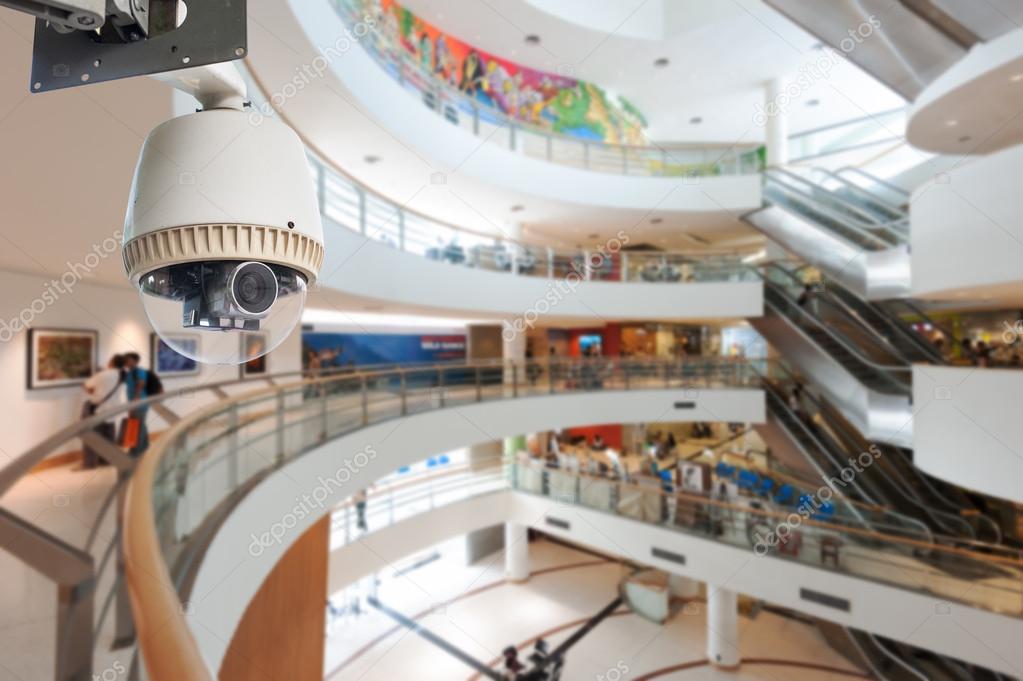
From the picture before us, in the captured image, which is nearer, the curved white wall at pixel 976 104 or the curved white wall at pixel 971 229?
the curved white wall at pixel 971 229

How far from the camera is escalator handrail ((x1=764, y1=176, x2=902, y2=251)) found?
27.0 feet

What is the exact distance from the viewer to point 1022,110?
556 cm

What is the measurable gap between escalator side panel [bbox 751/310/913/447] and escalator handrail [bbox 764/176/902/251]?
211 centimetres

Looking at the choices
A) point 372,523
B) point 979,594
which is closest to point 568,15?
point 372,523

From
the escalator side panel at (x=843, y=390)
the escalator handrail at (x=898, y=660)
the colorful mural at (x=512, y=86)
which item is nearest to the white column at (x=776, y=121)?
the colorful mural at (x=512, y=86)

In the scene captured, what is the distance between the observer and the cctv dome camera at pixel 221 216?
721 millimetres

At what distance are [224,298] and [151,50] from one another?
15.2 inches

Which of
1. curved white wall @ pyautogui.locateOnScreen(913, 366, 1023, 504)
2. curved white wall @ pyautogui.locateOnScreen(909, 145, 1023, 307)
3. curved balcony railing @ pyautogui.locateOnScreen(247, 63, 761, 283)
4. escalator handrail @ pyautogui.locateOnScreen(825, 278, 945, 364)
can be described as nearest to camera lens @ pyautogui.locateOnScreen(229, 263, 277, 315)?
curved balcony railing @ pyautogui.locateOnScreen(247, 63, 761, 283)

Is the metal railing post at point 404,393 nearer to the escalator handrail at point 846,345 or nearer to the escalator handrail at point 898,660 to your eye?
the escalator handrail at point 846,345

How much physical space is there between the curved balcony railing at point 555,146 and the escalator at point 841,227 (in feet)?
4.45

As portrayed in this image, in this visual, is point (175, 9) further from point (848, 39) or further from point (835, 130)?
point (835, 130)

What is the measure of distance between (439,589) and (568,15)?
12695 millimetres

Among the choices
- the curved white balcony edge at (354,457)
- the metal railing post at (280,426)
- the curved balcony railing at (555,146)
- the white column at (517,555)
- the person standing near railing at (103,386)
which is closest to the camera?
the curved white balcony edge at (354,457)

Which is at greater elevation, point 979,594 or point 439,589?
point 979,594
